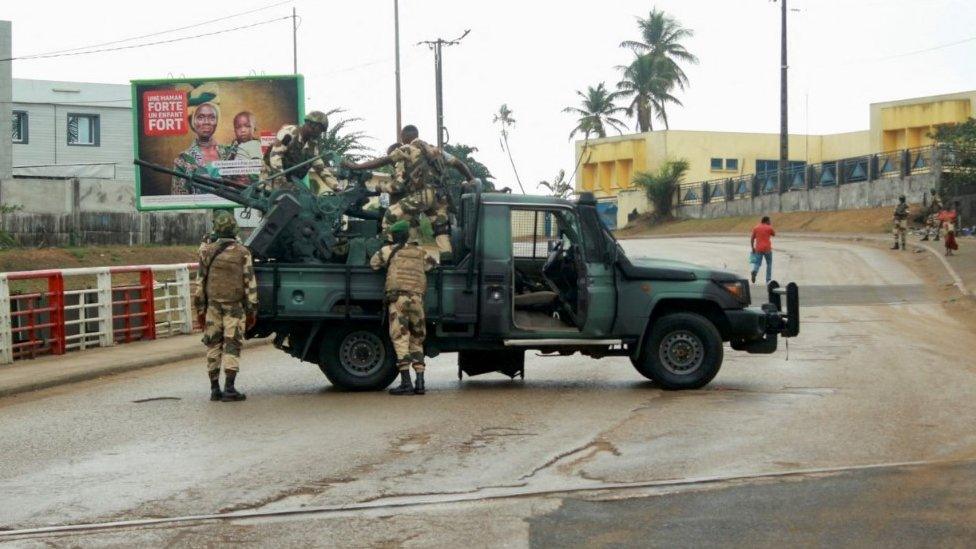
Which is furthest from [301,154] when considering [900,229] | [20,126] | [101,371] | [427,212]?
[20,126]

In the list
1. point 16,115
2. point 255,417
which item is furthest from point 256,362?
point 16,115

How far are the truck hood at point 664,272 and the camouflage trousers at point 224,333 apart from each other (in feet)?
12.4

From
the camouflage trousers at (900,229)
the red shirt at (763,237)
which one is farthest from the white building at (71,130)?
the red shirt at (763,237)

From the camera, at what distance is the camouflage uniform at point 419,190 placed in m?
13.9

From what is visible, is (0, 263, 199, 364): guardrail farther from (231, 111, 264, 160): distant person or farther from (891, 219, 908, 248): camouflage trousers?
(891, 219, 908, 248): camouflage trousers

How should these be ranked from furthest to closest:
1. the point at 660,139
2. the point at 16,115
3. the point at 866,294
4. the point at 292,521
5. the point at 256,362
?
the point at 660,139
the point at 16,115
the point at 866,294
the point at 256,362
the point at 292,521

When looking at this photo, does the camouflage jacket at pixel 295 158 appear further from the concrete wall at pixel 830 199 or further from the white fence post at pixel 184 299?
the concrete wall at pixel 830 199

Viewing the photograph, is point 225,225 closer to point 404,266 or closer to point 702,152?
point 404,266

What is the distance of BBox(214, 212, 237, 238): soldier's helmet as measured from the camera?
13039 millimetres

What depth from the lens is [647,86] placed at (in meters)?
86.7

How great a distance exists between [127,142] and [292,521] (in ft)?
187

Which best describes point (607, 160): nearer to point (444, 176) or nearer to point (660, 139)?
point (660, 139)

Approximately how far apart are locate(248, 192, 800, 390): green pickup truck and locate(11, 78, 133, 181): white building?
152 ft

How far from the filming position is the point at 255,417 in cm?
1175
